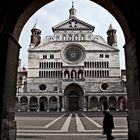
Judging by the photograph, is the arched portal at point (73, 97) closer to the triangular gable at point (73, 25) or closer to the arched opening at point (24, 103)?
the arched opening at point (24, 103)

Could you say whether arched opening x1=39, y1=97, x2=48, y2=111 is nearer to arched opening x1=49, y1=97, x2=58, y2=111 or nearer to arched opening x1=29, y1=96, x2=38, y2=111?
arched opening x1=29, y1=96, x2=38, y2=111

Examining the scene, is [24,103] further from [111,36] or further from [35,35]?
[111,36]

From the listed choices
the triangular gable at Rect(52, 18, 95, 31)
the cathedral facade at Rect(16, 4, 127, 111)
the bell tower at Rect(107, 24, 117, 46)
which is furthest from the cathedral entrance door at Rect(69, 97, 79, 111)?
the bell tower at Rect(107, 24, 117, 46)

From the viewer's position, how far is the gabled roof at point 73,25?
52500mm

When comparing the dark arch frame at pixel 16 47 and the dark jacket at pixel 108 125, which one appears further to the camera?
the dark jacket at pixel 108 125

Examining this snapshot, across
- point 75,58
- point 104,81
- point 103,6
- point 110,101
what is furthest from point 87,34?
point 103,6

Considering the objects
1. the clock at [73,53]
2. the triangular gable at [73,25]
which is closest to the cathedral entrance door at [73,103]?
the clock at [73,53]

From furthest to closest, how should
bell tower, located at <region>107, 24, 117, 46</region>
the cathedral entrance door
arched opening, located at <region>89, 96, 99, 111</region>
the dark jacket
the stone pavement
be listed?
bell tower, located at <region>107, 24, 117, 46</region> → the cathedral entrance door → arched opening, located at <region>89, 96, 99, 111</region> → the stone pavement → the dark jacket

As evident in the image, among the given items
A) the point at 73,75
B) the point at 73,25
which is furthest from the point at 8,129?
the point at 73,25

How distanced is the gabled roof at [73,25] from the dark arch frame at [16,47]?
4579 cm

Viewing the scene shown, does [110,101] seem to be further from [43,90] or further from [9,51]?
[9,51]

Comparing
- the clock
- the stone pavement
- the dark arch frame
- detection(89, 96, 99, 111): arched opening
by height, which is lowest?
the stone pavement

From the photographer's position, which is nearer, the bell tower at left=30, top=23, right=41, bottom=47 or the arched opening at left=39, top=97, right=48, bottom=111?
the arched opening at left=39, top=97, right=48, bottom=111

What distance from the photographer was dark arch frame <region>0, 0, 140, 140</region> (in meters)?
6.24
